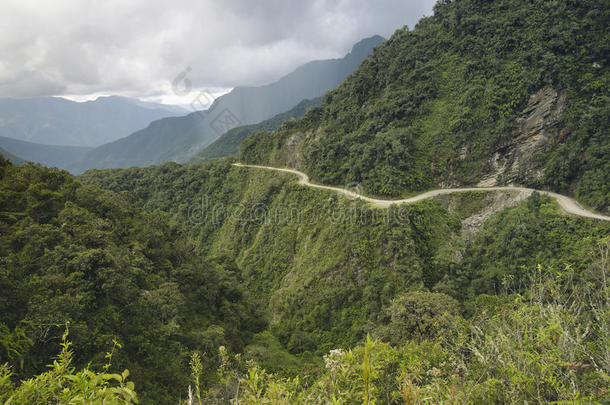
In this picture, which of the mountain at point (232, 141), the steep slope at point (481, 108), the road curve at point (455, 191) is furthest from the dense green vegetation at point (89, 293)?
the mountain at point (232, 141)

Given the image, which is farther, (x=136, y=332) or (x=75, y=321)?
(x=136, y=332)

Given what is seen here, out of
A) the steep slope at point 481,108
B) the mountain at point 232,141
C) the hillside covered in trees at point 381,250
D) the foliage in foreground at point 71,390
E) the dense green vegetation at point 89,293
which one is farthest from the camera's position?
the mountain at point 232,141

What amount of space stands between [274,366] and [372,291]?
1259cm

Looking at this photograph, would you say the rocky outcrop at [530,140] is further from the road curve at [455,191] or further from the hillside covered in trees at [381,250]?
the road curve at [455,191]

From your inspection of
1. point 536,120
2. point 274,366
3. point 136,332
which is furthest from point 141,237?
point 536,120

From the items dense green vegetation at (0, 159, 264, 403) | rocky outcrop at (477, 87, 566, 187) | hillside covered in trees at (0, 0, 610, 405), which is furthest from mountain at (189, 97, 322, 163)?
dense green vegetation at (0, 159, 264, 403)

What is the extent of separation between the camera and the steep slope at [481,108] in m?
28.3

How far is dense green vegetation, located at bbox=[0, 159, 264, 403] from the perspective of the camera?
9695 millimetres

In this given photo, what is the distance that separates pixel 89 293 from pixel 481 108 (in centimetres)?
4077

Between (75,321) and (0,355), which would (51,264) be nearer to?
(75,321)

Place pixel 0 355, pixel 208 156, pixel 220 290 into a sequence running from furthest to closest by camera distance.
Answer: pixel 208 156
pixel 220 290
pixel 0 355

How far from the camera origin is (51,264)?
1250 cm

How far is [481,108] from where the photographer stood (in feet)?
113

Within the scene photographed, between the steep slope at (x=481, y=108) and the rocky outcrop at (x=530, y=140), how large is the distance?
→ 0.09 m
